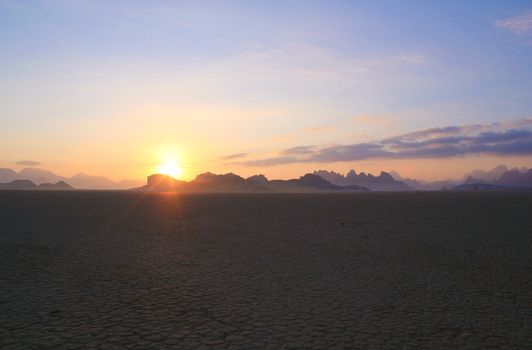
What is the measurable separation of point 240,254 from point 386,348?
24.5 feet

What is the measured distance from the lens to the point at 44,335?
5758 mm

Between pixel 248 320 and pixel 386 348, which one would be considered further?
pixel 248 320

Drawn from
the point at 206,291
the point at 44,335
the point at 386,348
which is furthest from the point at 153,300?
the point at 386,348

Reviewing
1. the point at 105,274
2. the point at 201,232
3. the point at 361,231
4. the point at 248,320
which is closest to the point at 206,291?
the point at 248,320

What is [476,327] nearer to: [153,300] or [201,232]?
[153,300]

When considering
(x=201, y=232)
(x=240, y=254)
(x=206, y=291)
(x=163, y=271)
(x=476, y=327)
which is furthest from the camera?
(x=201, y=232)

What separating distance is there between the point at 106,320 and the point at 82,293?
1.88 metres

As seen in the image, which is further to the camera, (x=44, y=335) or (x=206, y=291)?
(x=206, y=291)

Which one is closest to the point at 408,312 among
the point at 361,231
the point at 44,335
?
the point at 44,335

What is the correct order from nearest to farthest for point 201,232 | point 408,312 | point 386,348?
point 386,348
point 408,312
point 201,232

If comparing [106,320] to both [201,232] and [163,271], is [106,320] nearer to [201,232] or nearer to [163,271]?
[163,271]

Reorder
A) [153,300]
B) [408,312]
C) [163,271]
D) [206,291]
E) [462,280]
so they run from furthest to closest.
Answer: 1. [163,271]
2. [462,280]
3. [206,291]
4. [153,300]
5. [408,312]

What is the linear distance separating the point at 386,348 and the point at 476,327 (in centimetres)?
177

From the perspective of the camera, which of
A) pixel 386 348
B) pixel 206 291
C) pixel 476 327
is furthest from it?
Result: pixel 206 291
